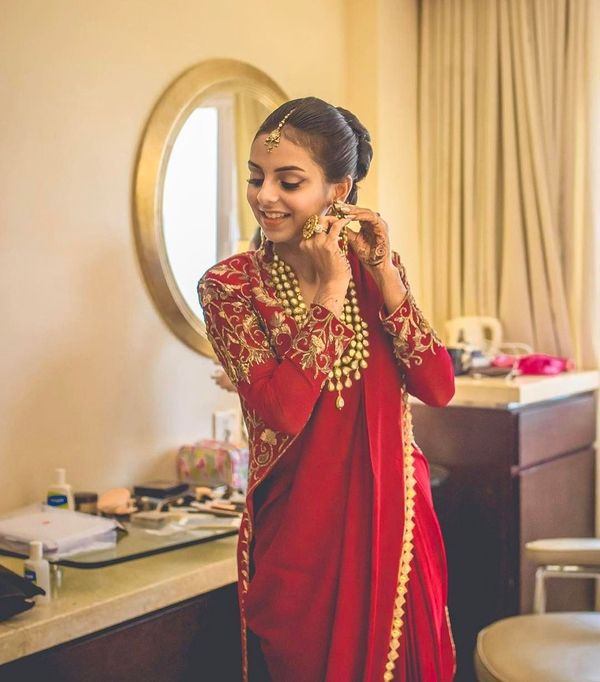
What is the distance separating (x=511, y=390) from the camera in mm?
2430

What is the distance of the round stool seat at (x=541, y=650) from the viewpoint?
1687mm

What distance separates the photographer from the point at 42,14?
195cm

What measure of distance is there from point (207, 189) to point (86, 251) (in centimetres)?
44

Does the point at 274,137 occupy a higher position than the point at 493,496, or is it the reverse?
the point at 274,137

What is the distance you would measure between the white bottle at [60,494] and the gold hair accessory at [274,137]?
974 mm

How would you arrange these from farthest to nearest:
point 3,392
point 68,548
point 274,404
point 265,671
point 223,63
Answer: point 223,63 → point 3,392 → point 68,548 → point 265,671 → point 274,404

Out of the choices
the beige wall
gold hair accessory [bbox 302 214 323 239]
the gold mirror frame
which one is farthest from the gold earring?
the gold mirror frame

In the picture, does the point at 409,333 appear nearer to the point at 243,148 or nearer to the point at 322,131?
the point at 322,131

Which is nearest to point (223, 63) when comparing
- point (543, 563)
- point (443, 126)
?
point (443, 126)

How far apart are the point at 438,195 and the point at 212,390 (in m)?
1.22

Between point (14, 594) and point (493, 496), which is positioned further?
point (493, 496)

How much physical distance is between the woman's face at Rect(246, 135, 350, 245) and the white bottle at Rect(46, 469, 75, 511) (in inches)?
35.1

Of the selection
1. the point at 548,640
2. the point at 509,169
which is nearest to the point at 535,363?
the point at 509,169

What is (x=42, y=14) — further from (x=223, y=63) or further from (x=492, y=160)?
(x=492, y=160)
